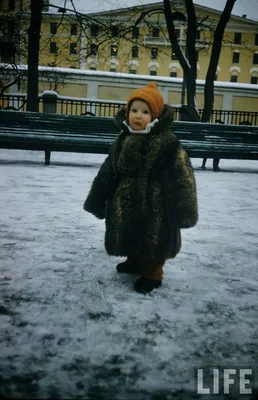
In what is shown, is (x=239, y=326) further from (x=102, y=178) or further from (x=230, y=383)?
(x=102, y=178)

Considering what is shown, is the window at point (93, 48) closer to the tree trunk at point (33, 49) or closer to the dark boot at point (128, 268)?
the tree trunk at point (33, 49)

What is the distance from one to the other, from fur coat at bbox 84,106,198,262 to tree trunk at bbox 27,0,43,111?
971 centimetres

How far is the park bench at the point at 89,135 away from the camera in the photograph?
6.87 meters

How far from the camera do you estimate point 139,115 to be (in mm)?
2217

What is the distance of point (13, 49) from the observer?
598 inches

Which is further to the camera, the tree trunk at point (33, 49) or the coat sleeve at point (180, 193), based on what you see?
the tree trunk at point (33, 49)

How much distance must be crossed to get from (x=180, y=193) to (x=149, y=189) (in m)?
0.19

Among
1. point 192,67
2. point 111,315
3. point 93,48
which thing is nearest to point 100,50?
point 93,48

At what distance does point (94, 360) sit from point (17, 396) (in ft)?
1.13

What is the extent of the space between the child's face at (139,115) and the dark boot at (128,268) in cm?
92

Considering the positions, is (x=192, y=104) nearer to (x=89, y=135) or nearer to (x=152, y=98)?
(x=89, y=135)

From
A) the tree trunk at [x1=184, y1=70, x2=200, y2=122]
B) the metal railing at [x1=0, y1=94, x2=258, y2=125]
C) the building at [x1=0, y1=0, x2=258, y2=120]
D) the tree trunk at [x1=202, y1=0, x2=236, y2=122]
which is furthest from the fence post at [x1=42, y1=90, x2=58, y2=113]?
the tree trunk at [x1=202, y1=0, x2=236, y2=122]

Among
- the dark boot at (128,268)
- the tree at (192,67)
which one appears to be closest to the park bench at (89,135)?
the dark boot at (128,268)

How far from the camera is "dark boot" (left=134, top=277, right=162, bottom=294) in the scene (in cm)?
227
